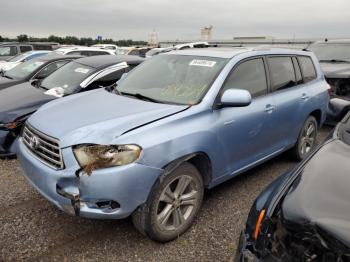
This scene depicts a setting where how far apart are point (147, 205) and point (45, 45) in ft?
55.2

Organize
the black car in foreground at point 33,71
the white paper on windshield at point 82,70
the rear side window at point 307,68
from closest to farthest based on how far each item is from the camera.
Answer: the rear side window at point 307,68 → the white paper on windshield at point 82,70 → the black car in foreground at point 33,71

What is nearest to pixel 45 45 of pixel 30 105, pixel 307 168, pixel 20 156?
pixel 30 105

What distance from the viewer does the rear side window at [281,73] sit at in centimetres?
425

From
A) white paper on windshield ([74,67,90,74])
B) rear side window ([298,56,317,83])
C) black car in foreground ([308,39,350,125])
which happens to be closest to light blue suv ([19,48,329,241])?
rear side window ([298,56,317,83])

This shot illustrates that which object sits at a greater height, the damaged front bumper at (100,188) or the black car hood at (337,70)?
the black car hood at (337,70)

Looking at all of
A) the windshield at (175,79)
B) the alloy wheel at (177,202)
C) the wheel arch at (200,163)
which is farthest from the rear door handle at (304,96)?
the alloy wheel at (177,202)

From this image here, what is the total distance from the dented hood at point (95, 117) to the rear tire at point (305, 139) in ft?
8.20

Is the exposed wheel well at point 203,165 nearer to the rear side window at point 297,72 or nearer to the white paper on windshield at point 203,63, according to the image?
the white paper on windshield at point 203,63

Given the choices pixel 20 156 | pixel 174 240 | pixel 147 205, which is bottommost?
pixel 174 240

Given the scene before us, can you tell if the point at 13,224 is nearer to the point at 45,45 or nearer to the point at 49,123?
the point at 49,123

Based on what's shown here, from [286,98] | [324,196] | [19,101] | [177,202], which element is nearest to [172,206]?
[177,202]

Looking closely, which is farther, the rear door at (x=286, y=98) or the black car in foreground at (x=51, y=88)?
the black car in foreground at (x=51, y=88)

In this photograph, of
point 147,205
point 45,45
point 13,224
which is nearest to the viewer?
point 147,205

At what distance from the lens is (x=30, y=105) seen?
5145mm
